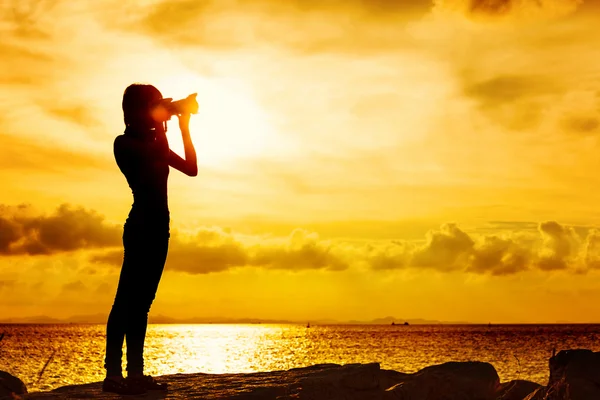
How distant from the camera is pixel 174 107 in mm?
7773

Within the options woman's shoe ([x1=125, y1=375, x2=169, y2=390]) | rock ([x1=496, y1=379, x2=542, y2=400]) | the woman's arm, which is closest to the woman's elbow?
the woman's arm

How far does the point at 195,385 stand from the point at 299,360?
6614cm

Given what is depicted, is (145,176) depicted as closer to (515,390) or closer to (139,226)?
(139,226)

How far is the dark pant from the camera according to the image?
7574 mm

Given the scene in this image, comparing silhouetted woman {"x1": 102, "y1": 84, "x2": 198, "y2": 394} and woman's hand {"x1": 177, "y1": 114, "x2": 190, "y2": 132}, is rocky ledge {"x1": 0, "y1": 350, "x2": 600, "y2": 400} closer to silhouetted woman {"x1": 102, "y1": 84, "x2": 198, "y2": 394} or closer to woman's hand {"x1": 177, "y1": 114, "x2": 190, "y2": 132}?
silhouetted woman {"x1": 102, "y1": 84, "x2": 198, "y2": 394}

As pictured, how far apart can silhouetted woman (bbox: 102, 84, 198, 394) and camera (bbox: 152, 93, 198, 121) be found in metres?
0.04

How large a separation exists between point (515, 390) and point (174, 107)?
24.0ft

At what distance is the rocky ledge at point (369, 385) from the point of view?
8.35 meters

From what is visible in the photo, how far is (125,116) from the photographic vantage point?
7.89 m

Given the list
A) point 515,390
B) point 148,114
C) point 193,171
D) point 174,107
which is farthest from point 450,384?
point 148,114

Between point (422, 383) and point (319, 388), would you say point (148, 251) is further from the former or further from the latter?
point (422, 383)

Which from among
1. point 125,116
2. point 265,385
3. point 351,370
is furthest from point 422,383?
point 125,116

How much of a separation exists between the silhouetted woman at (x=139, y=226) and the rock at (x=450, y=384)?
3421 millimetres

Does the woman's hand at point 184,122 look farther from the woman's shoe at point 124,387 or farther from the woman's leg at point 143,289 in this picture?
the woman's shoe at point 124,387
